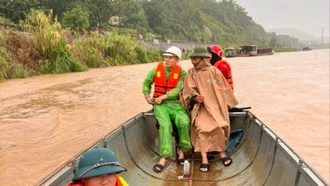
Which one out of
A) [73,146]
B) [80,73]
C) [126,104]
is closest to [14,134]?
[73,146]

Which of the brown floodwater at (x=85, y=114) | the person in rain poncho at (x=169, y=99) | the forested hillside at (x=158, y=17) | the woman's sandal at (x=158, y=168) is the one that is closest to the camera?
the woman's sandal at (x=158, y=168)

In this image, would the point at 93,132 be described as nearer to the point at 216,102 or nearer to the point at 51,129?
the point at 51,129

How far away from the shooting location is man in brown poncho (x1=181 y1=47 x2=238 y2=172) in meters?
3.59

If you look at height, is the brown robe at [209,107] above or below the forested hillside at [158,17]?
below

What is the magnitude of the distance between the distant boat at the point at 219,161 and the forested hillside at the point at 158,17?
49.9 ft

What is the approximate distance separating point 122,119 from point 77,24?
Answer: 2542cm

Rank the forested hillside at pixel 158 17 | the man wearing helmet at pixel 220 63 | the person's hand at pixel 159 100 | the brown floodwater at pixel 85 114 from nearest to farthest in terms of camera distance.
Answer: the person's hand at pixel 159 100 < the man wearing helmet at pixel 220 63 < the brown floodwater at pixel 85 114 < the forested hillside at pixel 158 17

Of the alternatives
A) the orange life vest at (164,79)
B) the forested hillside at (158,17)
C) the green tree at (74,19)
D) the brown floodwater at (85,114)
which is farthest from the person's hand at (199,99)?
the green tree at (74,19)

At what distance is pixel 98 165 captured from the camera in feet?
5.11

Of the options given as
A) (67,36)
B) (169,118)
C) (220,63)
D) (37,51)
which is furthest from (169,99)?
(67,36)

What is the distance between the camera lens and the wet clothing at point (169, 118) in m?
3.53

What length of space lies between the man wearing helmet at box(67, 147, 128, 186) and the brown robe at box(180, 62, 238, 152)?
2.10 m

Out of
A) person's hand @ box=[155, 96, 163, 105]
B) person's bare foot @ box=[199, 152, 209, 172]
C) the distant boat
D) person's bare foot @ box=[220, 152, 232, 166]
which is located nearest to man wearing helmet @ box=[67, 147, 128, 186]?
the distant boat

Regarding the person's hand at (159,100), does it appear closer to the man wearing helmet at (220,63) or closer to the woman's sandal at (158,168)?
the woman's sandal at (158,168)
